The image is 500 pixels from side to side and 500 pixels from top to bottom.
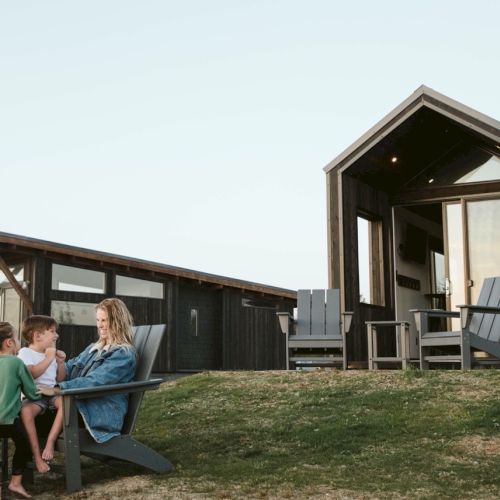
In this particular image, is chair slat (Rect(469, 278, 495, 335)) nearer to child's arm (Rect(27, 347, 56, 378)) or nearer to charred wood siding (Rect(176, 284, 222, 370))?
child's arm (Rect(27, 347, 56, 378))

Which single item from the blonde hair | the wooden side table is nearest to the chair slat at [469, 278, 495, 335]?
the wooden side table

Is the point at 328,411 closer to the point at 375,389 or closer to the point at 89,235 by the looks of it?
the point at 375,389

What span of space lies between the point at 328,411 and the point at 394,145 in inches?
206

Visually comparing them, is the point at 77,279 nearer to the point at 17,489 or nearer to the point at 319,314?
the point at 319,314

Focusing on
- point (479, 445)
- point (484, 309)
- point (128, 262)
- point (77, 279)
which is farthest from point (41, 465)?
point (128, 262)

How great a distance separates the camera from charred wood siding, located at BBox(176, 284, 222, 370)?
16.3 meters

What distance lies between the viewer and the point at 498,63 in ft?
53.4

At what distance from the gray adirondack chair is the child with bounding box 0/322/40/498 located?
23 centimetres

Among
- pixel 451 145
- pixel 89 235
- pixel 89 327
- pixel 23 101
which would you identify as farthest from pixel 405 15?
pixel 89 235

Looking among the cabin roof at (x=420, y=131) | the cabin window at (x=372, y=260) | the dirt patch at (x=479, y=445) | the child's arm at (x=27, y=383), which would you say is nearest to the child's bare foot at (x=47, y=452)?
the child's arm at (x=27, y=383)

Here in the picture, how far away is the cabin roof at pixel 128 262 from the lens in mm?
13109

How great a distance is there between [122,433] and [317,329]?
540 centimetres

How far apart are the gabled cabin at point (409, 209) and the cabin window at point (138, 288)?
5150 mm

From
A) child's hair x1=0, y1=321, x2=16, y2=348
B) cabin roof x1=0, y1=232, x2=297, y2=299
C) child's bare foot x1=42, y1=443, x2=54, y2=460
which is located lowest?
child's bare foot x1=42, y1=443, x2=54, y2=460
